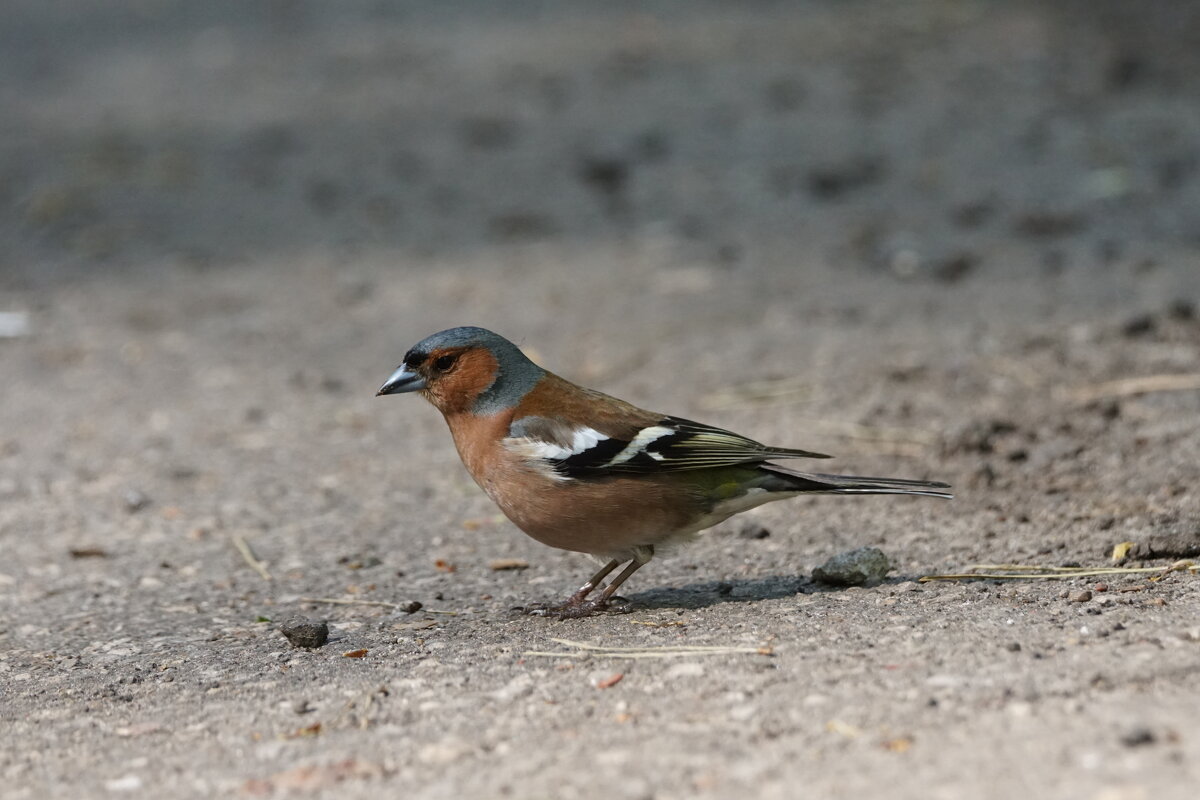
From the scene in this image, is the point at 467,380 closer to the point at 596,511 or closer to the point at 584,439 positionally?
the point at 584,439

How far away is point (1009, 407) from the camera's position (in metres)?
6.22

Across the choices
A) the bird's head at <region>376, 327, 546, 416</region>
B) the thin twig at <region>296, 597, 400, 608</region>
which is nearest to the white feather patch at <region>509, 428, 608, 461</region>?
the bird's head at <region>376, 327, 546, 416</region>

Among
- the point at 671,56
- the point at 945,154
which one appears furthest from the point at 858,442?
the point at 671,56

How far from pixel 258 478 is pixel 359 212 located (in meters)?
3.97

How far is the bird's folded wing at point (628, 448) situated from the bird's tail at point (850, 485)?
78 millimetres

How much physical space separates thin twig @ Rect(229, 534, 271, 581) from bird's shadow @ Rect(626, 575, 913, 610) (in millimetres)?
1392

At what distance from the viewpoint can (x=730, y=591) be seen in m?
4.64

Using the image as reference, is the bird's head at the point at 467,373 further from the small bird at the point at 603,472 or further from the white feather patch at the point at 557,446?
the white feather patch at the point at 557,446

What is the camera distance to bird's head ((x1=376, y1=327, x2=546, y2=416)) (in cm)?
468

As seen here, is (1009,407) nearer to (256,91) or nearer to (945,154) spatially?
(945,154)

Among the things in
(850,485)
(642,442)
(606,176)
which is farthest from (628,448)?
(606,176)

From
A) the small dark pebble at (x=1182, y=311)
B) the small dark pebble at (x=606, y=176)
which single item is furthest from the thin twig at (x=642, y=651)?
the small dark pebble at (x=606, y=176)

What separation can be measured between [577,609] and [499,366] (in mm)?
855

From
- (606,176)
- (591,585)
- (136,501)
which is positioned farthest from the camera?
(606,176)
